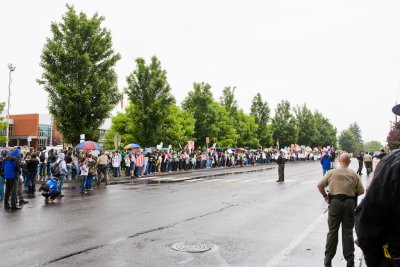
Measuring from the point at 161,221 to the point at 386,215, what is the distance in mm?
7529

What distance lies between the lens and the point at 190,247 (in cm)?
693

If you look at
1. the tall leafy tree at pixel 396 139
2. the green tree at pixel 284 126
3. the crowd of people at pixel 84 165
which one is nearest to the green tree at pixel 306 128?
the green tree at pixel 284 126

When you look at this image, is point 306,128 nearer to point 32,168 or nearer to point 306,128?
point 306,128

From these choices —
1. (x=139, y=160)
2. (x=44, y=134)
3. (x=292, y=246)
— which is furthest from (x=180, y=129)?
(x=44, y=134)

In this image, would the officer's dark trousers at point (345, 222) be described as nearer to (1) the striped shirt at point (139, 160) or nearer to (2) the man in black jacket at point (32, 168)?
(2) the man in black jacket at point (32, 168)

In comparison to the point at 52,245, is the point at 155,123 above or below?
A: above

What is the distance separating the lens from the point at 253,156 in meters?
50.8

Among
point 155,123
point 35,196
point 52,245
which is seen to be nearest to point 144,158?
point 155,123

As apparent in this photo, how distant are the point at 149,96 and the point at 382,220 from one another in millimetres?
32289

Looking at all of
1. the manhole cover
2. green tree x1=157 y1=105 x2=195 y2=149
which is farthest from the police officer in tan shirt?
green tree x1=157 y1=105 x2=195 y2=149

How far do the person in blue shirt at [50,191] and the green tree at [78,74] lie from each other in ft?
38.0

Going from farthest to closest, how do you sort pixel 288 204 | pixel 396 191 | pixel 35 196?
pixel 35 196 < pixel 288 204 < pixel 396 191

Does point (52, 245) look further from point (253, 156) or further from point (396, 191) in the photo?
point (253, 156)

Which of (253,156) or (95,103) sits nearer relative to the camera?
(95,103)
